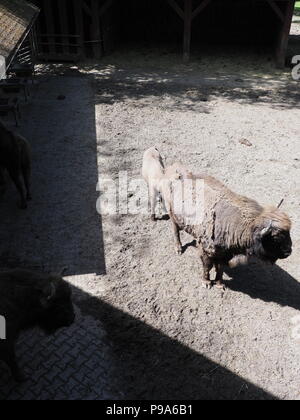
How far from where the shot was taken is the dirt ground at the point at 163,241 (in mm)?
5281

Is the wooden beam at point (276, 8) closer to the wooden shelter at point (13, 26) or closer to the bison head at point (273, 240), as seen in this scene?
the wooden shelter at point (13, 26)

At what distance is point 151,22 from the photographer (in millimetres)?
20875

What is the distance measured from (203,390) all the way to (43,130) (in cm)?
915

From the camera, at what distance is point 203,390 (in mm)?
4961

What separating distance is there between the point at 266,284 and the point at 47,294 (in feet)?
12.7

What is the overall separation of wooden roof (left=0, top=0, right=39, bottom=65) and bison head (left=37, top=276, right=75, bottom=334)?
6.32m

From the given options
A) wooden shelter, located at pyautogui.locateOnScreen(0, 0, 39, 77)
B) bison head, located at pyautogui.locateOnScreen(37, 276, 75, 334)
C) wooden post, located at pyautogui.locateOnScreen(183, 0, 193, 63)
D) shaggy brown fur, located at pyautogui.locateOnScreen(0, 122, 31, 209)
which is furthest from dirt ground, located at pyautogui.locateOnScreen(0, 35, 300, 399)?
wooden post, located at pyautogui.locateOnScreen(183, 0, 193, 63)

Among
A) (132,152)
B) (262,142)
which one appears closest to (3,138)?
(132,152)

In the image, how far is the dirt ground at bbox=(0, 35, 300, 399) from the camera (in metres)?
5.28

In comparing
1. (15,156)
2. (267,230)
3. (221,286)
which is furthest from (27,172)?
(267,230)

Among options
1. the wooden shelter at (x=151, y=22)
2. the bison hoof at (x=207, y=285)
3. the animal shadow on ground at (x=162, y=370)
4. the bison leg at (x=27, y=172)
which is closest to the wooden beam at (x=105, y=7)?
the wooden shelter at (x=151, y=22)

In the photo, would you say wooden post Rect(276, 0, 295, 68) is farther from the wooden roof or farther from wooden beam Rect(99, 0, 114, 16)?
the wooden roof

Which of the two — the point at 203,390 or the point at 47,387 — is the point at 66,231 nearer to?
the point at 47,387

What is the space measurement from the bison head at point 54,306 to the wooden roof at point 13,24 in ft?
20.7
